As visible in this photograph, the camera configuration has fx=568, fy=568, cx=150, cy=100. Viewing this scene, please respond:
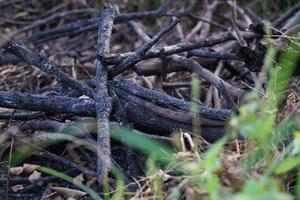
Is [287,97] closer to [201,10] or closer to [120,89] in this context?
[120,89]

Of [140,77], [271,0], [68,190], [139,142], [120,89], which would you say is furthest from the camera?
[271,0]

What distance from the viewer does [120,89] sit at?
1727 mm

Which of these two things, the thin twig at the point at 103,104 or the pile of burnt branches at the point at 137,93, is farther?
the pile of burnt branches at the point at 137,93

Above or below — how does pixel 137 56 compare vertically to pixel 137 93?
above

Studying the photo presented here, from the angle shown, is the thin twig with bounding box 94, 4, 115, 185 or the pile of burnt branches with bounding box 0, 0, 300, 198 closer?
the thin twig with bounding box 94, 4, 115, 185

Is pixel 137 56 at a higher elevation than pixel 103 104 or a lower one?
higher

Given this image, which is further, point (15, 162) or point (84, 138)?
point (15, 162)

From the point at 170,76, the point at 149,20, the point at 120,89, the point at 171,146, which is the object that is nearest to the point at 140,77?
the point at 170,76

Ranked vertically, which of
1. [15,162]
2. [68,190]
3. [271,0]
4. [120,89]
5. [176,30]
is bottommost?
[68,190]

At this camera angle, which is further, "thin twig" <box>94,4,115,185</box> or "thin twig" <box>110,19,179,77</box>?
"thin twig" <box>110,19,179,77</box>

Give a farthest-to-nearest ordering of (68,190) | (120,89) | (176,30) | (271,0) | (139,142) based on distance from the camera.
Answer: (271,0) < (176,30) < (120,89) < (68,190) < (139,142)

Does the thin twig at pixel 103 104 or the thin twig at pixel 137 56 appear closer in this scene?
Result: the thin twig at pixel 103 104

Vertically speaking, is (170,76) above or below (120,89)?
above

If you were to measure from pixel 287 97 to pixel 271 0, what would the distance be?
1672 mm
